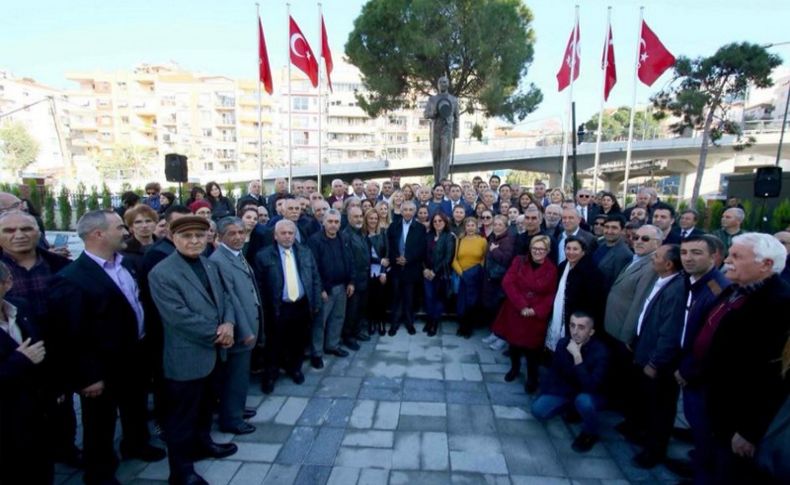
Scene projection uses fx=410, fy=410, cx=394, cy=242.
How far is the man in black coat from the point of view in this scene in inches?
74.3

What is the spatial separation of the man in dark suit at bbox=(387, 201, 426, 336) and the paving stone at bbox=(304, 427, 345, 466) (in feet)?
7.18

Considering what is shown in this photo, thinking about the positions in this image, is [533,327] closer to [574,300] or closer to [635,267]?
[574,300]

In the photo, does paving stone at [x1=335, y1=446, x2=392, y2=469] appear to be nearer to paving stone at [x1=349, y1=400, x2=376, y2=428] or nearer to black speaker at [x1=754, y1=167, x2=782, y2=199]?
paving stone at [x1=349, y1=400, x2=376, y2=428]

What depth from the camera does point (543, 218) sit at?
5.73 m

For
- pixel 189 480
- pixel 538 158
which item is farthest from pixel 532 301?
pixel 538 158

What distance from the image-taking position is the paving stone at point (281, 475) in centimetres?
265

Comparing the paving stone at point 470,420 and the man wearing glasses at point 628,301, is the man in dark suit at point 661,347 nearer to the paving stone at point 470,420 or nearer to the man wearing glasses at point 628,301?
the man wearing glasses at point 628,301

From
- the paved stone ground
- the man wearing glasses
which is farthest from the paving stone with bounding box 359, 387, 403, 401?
the man wearing glasses

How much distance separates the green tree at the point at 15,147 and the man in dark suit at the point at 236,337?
5161 centimetres

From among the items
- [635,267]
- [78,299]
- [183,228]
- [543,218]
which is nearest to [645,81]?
[543,218]

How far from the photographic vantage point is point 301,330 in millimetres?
4035

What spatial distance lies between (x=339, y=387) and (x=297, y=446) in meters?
0.95

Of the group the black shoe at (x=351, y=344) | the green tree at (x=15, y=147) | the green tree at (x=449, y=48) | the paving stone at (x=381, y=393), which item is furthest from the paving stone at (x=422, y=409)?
the green tree at (x=15, y=147)

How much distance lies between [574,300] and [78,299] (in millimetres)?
3624
